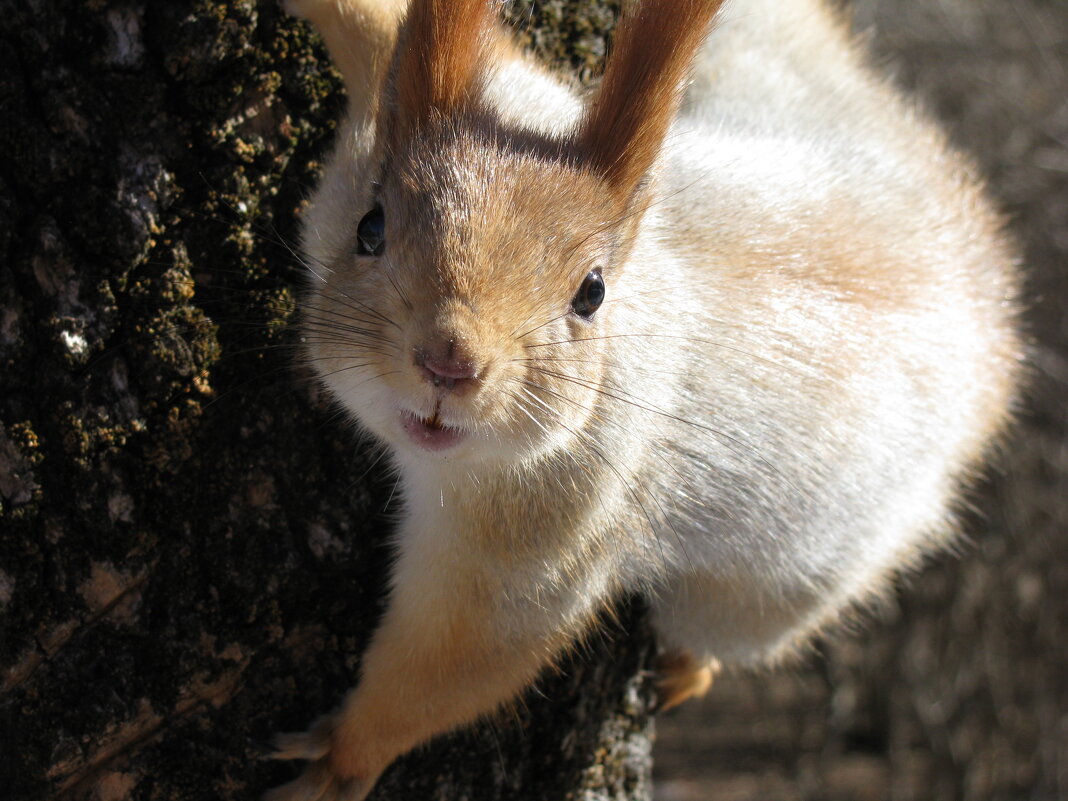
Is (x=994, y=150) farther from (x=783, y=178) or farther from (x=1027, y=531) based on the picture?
(x=783, y=178)

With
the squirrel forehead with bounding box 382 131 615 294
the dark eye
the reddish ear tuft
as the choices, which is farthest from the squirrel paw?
the reddish ear tuft

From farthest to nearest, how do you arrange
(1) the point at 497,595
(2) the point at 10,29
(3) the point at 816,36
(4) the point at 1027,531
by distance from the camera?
(4) the point at 1027,531 → (3) the point at 816,36 → (1) the point at 497,595 → (2) the point at 10,29

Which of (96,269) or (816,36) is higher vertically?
(816,36)

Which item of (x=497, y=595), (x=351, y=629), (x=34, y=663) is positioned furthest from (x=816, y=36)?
(x=34, y=663)

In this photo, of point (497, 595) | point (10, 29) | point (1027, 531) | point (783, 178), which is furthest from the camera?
point (1027, 531)

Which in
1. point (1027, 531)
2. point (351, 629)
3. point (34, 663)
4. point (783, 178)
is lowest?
point (34, 663)

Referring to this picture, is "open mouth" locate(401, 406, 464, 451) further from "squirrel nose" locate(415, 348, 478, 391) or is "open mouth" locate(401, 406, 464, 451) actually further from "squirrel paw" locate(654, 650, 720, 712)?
"squirrel paw" locate(654, 650, 720, 712)

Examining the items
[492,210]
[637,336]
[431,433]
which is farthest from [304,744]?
[492,210]
